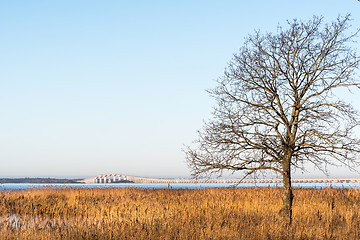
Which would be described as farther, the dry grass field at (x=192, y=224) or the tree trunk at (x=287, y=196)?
the tree trunk at (x=287, y=196)

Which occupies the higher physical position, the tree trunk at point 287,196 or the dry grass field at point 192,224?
the tree trunk at point 287,196

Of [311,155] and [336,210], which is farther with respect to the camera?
[336,210]

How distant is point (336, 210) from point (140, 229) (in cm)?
923

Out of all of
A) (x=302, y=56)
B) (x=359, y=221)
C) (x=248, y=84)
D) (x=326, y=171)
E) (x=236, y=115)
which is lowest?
(x=359, y=221)

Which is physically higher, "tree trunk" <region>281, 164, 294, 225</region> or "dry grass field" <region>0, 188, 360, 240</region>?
"tree trunk" <region>281, 164, 294, 225</region>

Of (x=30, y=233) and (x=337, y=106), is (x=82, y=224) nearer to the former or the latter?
(x=30, y=233)

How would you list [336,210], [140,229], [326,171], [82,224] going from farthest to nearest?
[336,210]
[326,171]
[82,224]
[140,229]

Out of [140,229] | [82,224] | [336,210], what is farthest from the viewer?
[336,210]

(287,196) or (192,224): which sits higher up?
(287,196)

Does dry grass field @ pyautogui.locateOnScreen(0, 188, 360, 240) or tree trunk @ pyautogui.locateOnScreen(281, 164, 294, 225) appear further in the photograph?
tree trunk @ pyautogui.locateOnScreen(281, 164, 294, 225)

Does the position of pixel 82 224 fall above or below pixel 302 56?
below

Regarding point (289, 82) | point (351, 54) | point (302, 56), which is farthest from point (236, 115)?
point (351, 54)

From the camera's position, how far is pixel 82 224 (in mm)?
9062

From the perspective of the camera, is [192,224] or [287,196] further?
[287,196]
